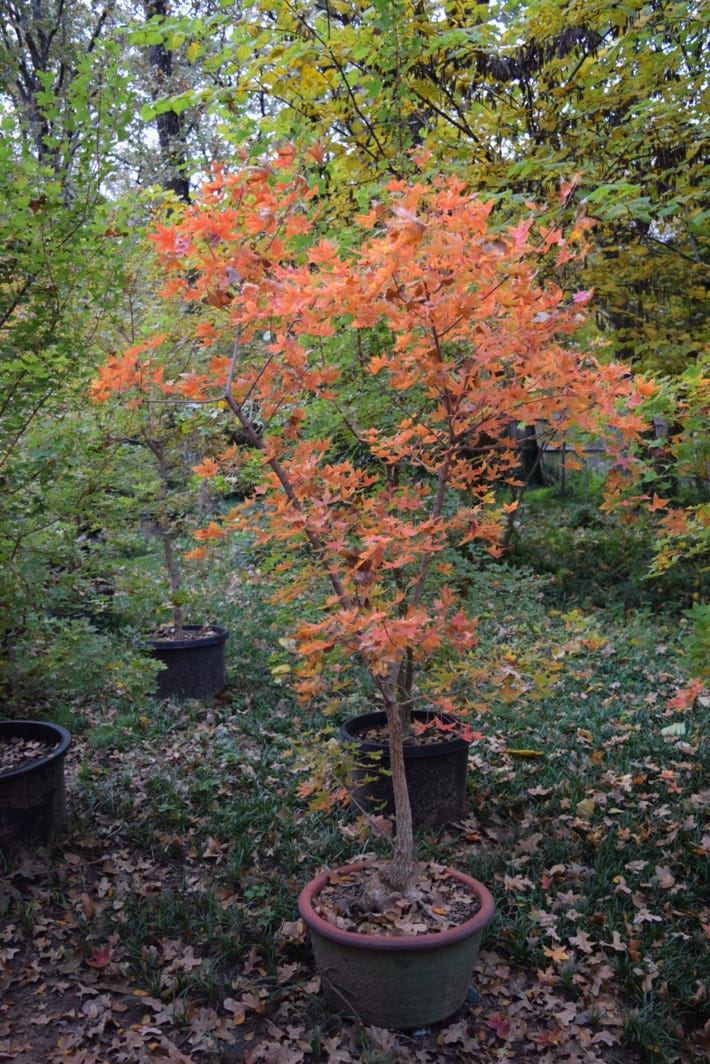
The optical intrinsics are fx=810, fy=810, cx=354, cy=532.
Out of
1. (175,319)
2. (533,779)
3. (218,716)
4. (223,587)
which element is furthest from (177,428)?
(533,779)

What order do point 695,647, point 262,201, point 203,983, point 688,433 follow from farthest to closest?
point 688,433 < point 695,647 < point 203,983 < point 262,201

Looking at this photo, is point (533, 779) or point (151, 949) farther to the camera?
point (533, 779)

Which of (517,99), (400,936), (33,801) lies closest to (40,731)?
(33,801)

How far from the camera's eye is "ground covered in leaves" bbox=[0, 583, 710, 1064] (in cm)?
247

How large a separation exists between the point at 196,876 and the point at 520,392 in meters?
2.34

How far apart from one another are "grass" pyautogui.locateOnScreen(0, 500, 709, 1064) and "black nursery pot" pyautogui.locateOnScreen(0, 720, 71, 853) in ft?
0.40

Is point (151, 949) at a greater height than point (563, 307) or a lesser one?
lesser

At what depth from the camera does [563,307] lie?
2725 mm

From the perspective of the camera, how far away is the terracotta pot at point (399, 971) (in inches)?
93.3

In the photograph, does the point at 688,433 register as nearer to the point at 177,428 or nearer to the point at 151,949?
the point at 151,949

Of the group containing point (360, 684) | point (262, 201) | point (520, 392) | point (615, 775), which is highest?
point (262, 201)

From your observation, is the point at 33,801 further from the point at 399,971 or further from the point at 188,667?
the point at 188,667

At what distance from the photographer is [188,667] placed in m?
5.45

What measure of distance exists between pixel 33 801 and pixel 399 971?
178cm
